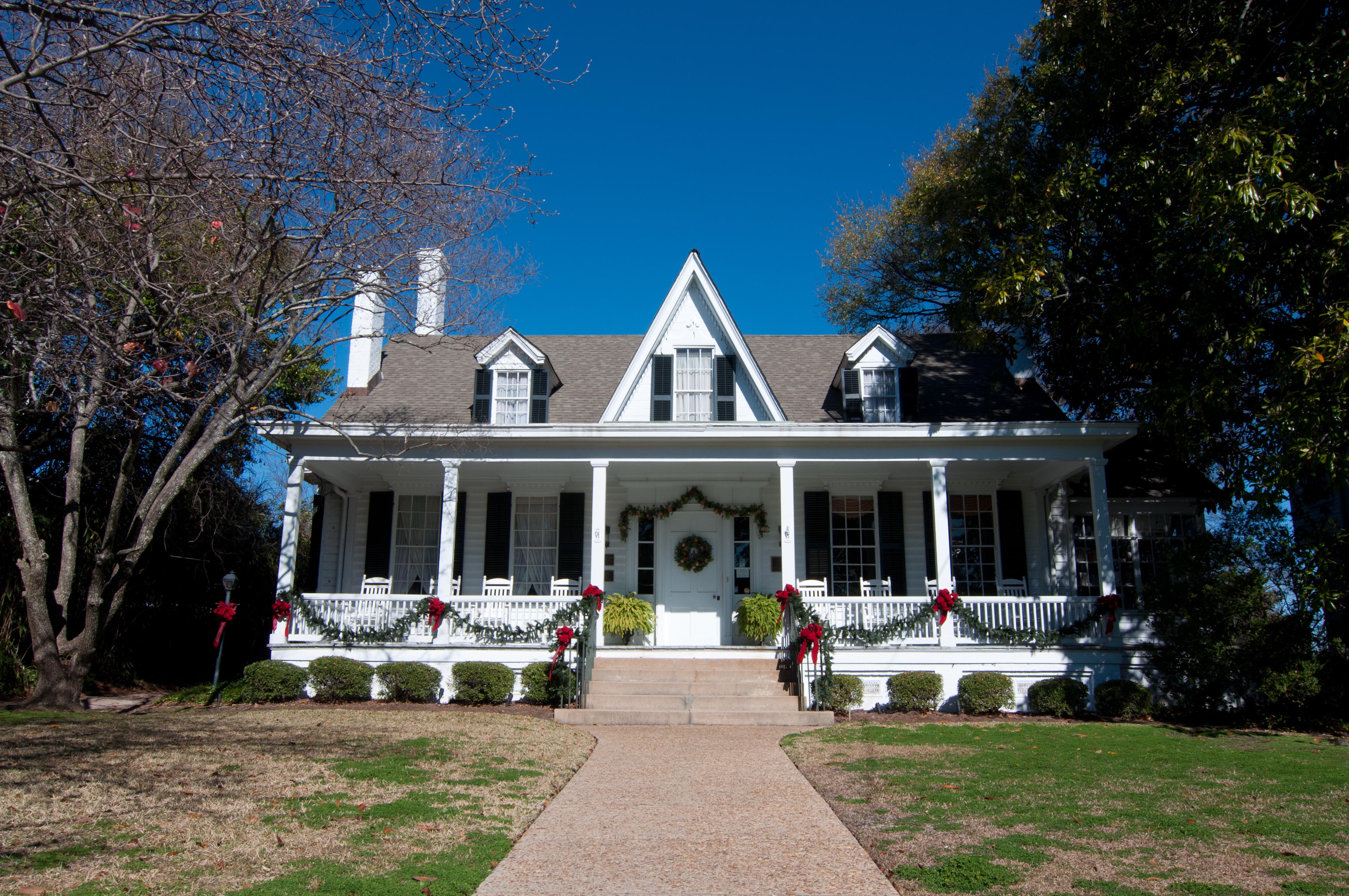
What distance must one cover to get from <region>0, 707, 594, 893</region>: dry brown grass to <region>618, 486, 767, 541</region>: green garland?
594cm

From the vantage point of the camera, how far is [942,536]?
48.0ft

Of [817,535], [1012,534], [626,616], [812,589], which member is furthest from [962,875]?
[1012,534]

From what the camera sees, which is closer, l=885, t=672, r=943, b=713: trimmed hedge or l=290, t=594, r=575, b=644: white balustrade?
l=885, t=672, r=943, b=713: trimmed hedge

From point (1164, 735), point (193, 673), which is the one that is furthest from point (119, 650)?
point (1164, 735)

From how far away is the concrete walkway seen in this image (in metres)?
5.26

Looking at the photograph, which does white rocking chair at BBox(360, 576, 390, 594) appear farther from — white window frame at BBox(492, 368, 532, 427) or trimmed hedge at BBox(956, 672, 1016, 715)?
trimmed hedge at BBox(956, 672, 1016, 715)

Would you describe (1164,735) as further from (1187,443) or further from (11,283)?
(11,283)

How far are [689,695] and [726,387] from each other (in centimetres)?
573

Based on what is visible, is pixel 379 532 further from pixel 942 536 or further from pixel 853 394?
pixel 942 536

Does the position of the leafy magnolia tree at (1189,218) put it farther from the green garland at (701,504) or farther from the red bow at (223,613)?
the red bow at (223,613)

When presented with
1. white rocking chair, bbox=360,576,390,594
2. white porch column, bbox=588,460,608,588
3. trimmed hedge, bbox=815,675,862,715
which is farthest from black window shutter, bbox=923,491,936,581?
white rocking chair, bbox=360,576,390,594

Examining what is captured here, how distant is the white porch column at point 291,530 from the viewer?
14500 millimetres

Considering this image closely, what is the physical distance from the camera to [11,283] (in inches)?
299

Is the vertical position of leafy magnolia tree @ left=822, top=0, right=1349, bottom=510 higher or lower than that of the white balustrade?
higher
